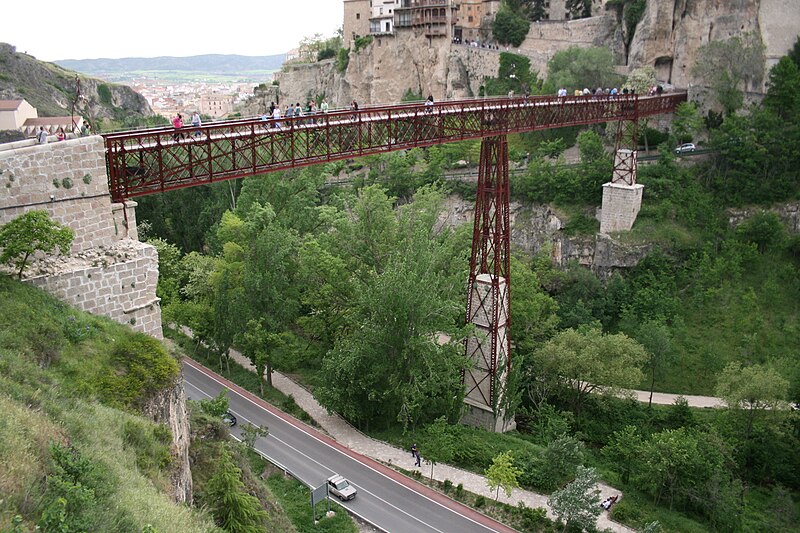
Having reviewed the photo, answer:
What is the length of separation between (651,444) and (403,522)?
11233mm

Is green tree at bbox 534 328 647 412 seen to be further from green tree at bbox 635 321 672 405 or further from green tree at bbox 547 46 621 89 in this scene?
green tree at bbox 547 46 621 89

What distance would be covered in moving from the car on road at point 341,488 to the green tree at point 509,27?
55067 mm

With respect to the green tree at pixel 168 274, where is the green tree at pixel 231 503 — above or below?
above

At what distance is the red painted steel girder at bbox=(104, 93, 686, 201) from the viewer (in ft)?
60.4

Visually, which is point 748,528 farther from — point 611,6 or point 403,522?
point 611,6

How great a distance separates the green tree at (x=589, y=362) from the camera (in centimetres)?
2972

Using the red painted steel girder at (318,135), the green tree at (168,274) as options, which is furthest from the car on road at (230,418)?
the green tree at (168,274)

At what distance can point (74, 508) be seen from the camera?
966 centimetres

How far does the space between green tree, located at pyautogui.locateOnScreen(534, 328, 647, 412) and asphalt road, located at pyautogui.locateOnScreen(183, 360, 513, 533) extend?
10.3 m

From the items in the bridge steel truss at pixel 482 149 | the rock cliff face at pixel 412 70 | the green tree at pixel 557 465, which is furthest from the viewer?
the rock cliff face at pixel 412 70

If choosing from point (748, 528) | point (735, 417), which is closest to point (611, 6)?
point (735, 417)

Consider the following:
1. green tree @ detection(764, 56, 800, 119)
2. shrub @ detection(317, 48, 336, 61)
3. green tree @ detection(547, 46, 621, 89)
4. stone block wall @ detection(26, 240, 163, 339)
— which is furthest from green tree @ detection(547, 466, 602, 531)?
shrub @ detection(317, 48, 336, 61)

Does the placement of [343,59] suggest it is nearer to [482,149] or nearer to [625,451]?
[482,149]

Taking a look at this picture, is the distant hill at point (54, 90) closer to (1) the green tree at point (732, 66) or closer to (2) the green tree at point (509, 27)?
Result: (2) the green tree at point (509, 27)
